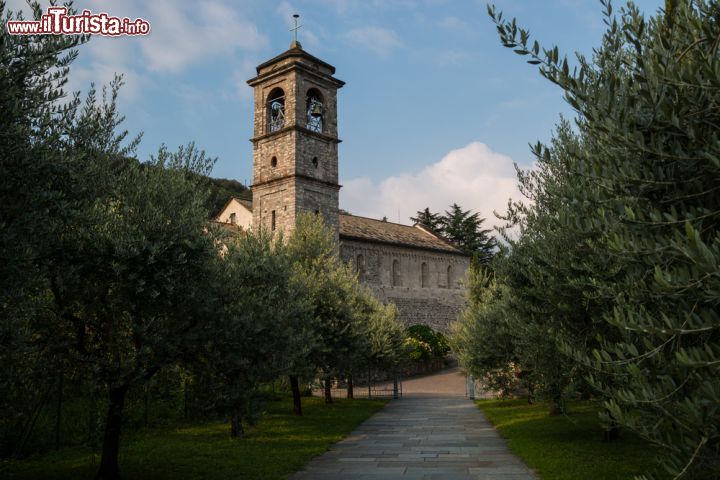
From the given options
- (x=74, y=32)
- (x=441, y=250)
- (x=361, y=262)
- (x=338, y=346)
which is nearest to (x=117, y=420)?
(x=74, y=32)

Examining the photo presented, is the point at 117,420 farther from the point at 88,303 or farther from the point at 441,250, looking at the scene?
the point at 441,250

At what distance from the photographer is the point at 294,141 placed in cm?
3516

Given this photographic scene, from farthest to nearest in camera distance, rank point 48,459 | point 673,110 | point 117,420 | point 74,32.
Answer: point 48,459 < point 117,420 < point 74,32 < point 673,110

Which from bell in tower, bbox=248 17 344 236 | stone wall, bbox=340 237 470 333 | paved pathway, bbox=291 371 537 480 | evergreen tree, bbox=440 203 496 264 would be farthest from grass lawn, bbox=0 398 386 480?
evergreen tree, bbox=440 203 496 264

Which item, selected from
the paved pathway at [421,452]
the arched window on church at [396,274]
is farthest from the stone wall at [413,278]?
the paved pathway at [421,452]

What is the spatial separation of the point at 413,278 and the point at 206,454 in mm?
34485

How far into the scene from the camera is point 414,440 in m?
15.4

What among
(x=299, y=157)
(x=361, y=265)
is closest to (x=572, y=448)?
(x=299, y=157)

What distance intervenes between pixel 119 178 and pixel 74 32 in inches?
104

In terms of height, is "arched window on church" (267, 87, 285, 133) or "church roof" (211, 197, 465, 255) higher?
"arched window on church" (267, 87, 285, 133)

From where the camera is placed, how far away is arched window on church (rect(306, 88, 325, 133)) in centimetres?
3626

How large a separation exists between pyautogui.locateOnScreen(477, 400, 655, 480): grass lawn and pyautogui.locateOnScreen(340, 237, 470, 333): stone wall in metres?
22.4

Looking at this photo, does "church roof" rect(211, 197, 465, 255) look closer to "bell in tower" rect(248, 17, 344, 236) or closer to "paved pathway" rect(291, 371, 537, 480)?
"bell in tower" rect(248, 17, 344, 236)

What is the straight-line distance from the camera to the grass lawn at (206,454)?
10969mm
